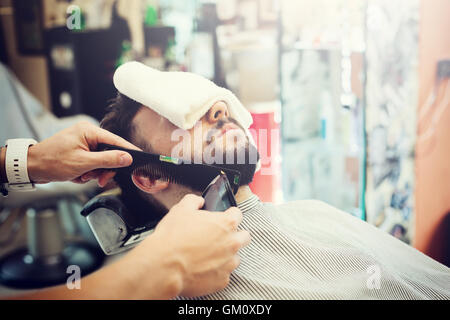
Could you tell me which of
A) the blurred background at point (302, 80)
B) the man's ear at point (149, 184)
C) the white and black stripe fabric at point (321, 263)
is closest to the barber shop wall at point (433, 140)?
the blurred background at point (302, 80)

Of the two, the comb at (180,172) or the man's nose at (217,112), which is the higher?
the man's nose at (217,112)

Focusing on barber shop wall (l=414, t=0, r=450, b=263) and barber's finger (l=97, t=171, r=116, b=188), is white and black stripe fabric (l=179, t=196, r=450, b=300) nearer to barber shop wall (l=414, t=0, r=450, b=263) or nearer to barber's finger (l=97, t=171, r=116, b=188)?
barber shop wall (l=414, t=0, r=450, b=263)

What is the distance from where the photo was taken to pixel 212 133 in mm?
1139

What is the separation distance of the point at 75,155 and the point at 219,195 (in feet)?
1.35

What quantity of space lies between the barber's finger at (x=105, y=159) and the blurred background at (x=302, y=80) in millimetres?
115

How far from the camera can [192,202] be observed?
3.27ft

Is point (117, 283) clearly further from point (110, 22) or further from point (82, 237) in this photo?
point (110, 22)

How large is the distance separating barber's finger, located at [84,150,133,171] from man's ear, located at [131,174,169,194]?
0.06 metres

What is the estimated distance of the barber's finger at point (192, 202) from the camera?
3.20 feet

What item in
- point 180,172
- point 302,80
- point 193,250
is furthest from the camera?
point 302,80

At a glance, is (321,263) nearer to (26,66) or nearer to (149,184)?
(149,184)

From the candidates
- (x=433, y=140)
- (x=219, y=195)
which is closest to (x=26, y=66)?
(x=219, y=195)

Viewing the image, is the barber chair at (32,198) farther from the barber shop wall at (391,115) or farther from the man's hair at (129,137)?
the barber shop wall at (391,115)

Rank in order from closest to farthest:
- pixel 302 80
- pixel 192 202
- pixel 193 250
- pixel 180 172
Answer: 1. pixel 193 250
2. pixel 192 202
3. pixel 180 172
4. pixel 302 80
